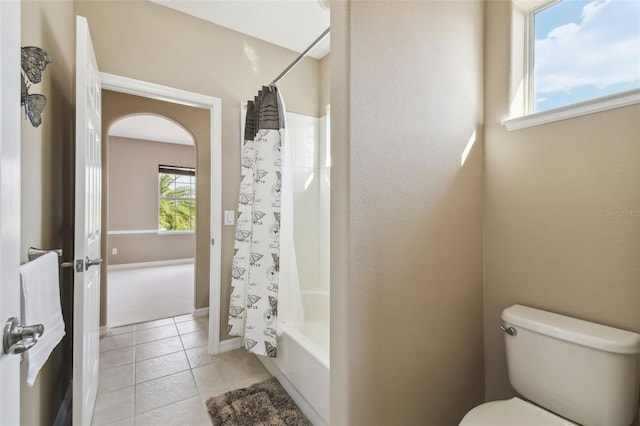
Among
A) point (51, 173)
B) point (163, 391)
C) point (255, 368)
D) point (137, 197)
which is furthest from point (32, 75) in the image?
point (137, 197)

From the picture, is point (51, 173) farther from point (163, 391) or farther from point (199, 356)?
point (199, 356)

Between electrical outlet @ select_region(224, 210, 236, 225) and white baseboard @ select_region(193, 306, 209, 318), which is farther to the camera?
white baseboard @ select_region(193, 306, 209, 318)

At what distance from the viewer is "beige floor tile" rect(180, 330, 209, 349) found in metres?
2.45

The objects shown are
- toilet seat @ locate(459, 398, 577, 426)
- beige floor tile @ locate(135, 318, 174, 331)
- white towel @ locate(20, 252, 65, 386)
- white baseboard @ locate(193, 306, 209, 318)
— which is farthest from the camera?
white baseboard @ locate(193, 306, 209, 318)

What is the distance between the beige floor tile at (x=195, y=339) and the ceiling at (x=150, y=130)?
2.86 metres

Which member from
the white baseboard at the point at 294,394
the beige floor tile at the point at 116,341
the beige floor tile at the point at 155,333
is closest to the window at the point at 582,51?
the white baseboard at the point at 294,394

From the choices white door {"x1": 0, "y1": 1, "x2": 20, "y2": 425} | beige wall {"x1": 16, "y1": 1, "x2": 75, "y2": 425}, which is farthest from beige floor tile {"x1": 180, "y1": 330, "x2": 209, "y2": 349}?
white door {"x1": 0, "y1": 1, "x2": 20, "y2": 425}

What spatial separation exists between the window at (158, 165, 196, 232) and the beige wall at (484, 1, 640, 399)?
5764mm

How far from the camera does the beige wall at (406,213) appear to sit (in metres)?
1.03

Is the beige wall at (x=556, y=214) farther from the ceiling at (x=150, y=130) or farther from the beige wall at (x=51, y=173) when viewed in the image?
the ceiling at (x=150, y=130)

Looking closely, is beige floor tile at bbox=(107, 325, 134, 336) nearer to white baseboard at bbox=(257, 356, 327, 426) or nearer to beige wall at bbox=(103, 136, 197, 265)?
white baseboard at bbox=(257, 356, 327, 426)

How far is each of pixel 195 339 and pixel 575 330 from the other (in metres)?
2.66

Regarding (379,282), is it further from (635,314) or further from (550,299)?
(635,314)

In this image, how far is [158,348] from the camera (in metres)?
2.38
